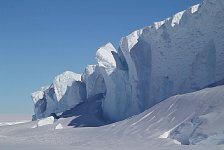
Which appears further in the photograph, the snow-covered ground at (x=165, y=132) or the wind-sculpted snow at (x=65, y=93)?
the wind-sculpted snow at (x=65, y=93)

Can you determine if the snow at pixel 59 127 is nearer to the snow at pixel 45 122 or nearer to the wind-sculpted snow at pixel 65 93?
the snow at pixel 45 122

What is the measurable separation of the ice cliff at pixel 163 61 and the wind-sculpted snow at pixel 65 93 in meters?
3.31

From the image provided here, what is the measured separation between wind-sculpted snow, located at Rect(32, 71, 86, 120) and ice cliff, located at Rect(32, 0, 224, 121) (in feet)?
10.9

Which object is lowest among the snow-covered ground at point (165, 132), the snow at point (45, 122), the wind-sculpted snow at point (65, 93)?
the snow-covered ground at point (165, 132)

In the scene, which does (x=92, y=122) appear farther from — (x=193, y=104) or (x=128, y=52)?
(x=193, y=104)

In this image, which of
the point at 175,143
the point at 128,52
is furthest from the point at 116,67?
the point at 175,143

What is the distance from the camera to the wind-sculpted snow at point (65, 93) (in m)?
38.8

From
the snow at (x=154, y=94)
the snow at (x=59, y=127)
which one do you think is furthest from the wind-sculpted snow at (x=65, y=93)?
the snow at (x=59, y=127)

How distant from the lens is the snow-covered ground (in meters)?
14.8

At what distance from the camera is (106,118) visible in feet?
103

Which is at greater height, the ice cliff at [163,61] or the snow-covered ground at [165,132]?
the ice cliff at [163,61]

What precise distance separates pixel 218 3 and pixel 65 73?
68.6 feet

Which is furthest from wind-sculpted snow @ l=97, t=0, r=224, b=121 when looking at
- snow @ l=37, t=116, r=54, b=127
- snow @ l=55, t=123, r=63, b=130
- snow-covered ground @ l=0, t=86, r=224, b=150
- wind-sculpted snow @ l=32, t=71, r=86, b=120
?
wind-sculpted snow @ l=32, t=71, r=86, b=120

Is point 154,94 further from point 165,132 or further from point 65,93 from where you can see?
point 65,93
